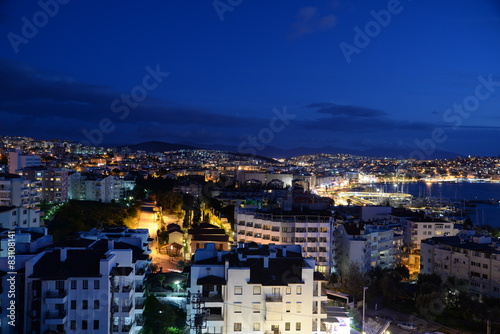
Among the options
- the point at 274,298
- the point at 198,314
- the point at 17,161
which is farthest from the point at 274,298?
the point at 17,161

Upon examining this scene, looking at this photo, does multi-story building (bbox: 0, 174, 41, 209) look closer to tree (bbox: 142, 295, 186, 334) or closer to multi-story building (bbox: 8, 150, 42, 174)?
multi-story building (bbox: 8, 150, 42, 174)

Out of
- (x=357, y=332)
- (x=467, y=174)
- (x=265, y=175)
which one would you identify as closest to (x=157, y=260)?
(x=357, y=332)

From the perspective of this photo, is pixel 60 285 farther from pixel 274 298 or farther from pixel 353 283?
pixel 353 283

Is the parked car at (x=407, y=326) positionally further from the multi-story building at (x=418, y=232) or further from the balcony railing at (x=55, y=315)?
the multi-story building at (x=418, y=232)

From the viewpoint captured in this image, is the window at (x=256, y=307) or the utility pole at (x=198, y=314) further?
the window at (x=256, y=307)

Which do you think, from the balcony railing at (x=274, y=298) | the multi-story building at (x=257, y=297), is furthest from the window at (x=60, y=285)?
the balcony railing at (x=274, y=298)

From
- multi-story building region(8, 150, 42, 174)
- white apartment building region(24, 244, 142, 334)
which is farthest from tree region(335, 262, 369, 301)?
multi-story building region(8, 150, 42, 174)
